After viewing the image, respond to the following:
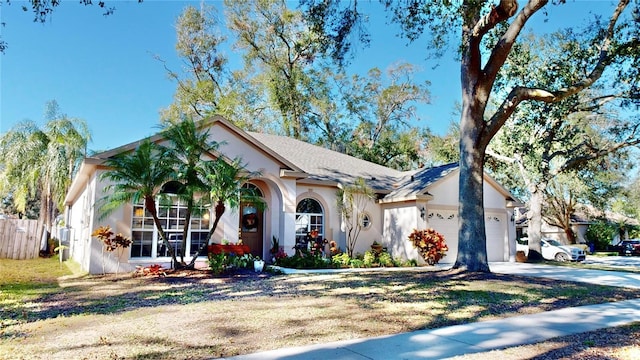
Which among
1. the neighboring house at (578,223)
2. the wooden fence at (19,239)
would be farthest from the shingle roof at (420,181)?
the neighboring house at (578,223)

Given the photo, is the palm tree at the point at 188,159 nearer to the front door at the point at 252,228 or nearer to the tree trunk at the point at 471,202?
the front door at the point at 252,228

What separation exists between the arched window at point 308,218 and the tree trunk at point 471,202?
572cm

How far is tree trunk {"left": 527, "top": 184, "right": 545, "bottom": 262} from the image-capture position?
21.6 meters

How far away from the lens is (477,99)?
43.3ft

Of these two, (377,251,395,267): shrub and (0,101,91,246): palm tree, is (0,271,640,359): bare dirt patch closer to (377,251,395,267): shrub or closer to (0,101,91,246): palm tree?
(377,251,395,267): shrub

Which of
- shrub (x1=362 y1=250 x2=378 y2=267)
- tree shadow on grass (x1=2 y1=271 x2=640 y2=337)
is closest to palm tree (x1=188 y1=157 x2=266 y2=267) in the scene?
tree shadow on grass (x1=2 y1=271 x2=640 y2=337)

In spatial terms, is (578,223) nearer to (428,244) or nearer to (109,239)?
(428,244)

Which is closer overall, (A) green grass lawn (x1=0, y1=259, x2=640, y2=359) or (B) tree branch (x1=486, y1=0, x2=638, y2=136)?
(A) green grass lawn (x1=0, y1=259, x2=640, y2=359)

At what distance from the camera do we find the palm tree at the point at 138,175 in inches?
441

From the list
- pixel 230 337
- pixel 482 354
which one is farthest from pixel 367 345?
pixel 230 337

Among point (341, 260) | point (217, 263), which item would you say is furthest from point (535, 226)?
point (217, 263)

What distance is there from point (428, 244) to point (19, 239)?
17311mm

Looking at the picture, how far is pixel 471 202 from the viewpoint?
13008mm

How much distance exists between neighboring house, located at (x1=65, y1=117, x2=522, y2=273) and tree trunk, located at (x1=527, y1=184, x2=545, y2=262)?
3.42 m
